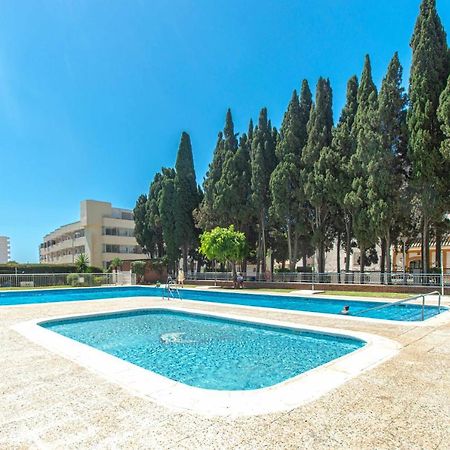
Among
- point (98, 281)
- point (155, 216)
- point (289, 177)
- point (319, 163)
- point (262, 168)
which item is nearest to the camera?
point (319, 163)

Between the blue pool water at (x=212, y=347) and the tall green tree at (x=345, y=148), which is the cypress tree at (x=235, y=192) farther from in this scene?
the blue pool water at (x=212, y=347)

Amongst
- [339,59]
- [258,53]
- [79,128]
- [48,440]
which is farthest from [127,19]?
[48,440]

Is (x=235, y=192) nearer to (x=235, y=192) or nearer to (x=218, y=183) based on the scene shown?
(x=235, y=192)

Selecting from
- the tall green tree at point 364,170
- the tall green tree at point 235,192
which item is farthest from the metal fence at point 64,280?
the tall green tree at point 364,170

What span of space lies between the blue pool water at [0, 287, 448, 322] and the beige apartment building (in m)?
22.9

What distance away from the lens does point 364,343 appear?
8.22 meters

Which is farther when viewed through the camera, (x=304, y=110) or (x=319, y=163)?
(x=304, y=110)

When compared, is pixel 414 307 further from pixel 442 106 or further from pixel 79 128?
pixel 79 128

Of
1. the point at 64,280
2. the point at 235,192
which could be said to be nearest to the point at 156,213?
the point at 64,280

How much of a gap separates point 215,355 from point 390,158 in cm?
1847

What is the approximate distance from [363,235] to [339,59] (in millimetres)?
11206

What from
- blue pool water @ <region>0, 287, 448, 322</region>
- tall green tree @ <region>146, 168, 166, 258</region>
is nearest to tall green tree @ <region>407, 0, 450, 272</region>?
blue pool water @ <region>0, 287, 448, 322</region>

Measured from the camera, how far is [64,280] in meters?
31.4

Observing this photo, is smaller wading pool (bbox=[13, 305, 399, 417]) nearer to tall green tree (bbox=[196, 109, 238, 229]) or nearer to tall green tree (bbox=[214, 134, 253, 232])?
tall green tree (bbox=[214, 134, 253, 232])
